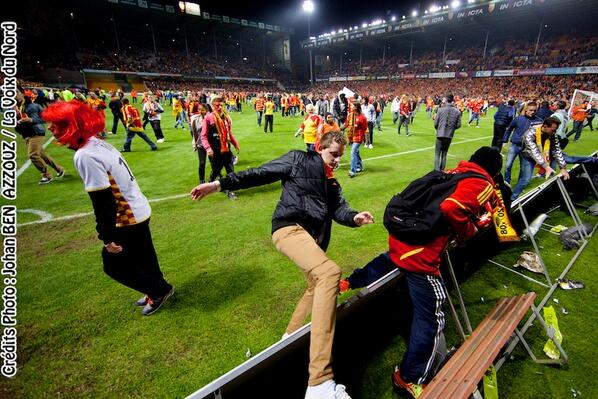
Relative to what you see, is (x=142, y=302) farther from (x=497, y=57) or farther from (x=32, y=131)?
(x=497, y=57)

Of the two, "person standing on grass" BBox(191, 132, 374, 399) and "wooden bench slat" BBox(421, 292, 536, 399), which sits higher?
"person standing on grass" BBox(191, 132, 374, 399)

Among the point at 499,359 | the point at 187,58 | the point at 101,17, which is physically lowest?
the point at 499,359

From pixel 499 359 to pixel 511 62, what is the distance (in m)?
54.4

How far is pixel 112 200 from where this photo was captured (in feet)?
8.86

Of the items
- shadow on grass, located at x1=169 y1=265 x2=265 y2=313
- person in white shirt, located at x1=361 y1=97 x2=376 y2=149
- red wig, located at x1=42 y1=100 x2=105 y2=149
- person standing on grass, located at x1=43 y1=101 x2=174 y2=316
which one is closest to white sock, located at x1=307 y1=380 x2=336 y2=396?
shadow on grass, located at x1=169 y1=265 x2=265 y2=313

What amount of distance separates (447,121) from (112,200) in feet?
26.5

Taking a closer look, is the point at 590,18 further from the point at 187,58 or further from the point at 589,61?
the point at 187,58

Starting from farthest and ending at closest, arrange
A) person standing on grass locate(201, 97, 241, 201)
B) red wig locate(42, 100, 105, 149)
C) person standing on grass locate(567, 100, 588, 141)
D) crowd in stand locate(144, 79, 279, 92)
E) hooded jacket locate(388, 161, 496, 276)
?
1. crowd in stand locate(144, 79, 279, 92)
2. person standing on grass locate(567, 100, 588, 141)
3. person standing on grass locate(201, 97, 241, 201)
4. red wig locate(42, 100, 105, 149)
5. hooded jacket locate(388, 161, 496, 276)

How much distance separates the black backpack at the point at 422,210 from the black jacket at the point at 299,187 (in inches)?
19.5

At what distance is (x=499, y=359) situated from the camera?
2783 mm

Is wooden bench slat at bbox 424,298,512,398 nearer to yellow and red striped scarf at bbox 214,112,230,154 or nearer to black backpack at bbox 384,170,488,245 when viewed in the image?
black backpack at bbox 384,170,488,245

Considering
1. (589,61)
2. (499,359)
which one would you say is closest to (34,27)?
(499,359)

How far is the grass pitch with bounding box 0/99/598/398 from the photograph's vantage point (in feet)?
8.65

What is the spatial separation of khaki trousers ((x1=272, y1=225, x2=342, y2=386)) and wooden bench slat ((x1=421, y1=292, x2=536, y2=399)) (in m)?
0.71
